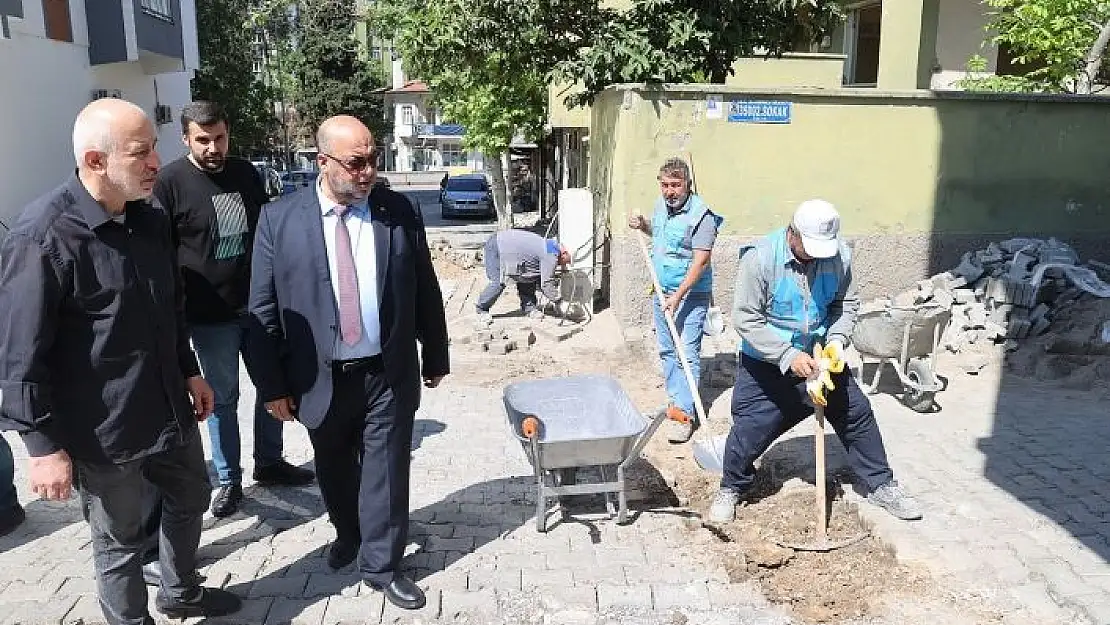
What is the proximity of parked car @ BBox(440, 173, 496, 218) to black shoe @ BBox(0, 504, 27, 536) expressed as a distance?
2478 centimetres

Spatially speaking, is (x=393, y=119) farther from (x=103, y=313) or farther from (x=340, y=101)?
(x=103, y=313)

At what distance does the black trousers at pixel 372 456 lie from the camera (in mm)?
3516

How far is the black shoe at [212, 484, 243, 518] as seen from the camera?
4.44 m

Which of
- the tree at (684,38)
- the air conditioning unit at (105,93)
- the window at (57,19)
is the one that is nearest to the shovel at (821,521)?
the tree at (684,38)

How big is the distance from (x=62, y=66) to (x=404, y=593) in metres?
15.1

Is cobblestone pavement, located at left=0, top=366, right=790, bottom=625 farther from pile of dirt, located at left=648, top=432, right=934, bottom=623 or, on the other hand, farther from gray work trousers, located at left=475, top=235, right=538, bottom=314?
gray work trousers, located at left=475, top=235, right=538, bottom=314

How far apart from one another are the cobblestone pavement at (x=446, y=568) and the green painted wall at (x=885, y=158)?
4596 mm

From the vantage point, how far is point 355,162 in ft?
10.8

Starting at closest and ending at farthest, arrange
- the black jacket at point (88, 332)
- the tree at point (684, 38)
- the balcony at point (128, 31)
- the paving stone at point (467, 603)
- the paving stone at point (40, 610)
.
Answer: the black jacket at point (88, 332)
the paving stone at point (40, 610)
the paving stone at point (467, 603)
the tree at point (684, 38)
the balcony at point (128, 31)

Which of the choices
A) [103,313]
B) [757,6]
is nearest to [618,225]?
[757,6]

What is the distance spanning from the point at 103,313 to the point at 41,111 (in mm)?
13997

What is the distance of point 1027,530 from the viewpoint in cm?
428

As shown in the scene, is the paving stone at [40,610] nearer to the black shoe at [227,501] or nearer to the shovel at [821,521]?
the black shoe at [227,501]

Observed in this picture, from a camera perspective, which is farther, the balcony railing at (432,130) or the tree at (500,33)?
the balcony railing at (432,130)
